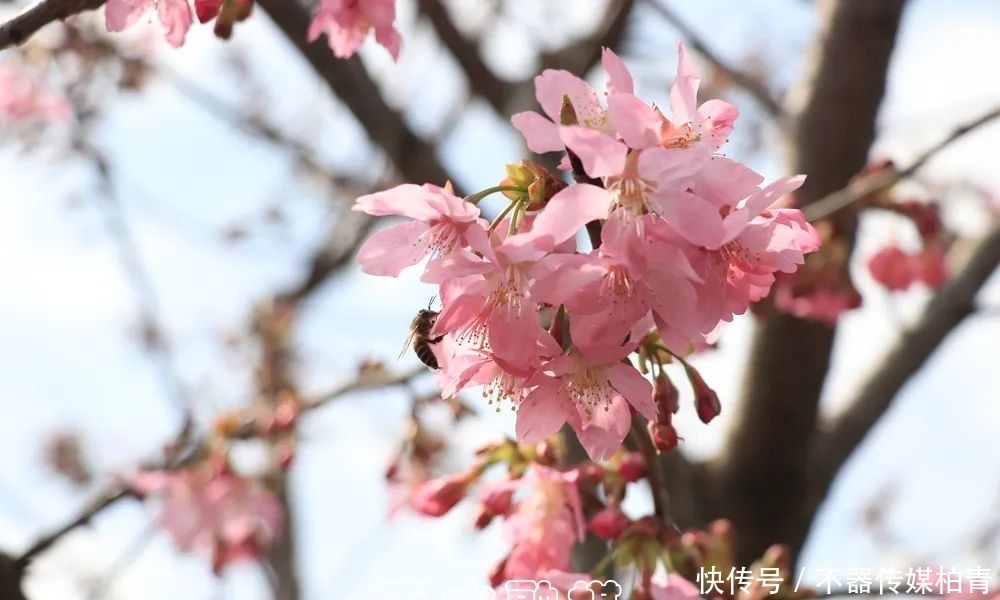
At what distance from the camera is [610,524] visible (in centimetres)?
134

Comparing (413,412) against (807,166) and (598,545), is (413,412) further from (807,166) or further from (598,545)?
(807,166)

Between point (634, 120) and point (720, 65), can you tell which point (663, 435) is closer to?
point (634, 120)

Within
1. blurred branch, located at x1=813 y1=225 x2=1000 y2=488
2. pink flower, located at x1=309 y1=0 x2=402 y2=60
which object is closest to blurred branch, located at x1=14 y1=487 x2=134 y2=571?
pink flower, located at x1=309 y1=0 x2=402 y2=60

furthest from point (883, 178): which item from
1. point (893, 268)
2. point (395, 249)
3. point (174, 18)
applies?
point (174, 18)

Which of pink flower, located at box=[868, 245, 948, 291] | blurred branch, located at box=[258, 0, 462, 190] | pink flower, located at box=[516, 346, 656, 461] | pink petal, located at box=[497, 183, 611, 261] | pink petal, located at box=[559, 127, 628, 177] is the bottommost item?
pink flower, located at box=[868, 245, 948, 291]

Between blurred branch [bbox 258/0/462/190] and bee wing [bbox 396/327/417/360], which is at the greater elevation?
blurred branch [bbox 258/0/462/190]

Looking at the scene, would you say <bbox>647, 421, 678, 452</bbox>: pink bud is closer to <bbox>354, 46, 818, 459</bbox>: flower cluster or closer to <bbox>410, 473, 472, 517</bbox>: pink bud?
<bbox>354, 46, 818, 459</bbox>: flower cluster

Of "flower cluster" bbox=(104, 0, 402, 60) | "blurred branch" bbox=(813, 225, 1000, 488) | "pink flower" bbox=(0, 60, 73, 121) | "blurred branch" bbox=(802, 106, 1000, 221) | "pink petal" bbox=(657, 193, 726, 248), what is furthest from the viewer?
"pink flower" bbox=(0, 60, 73, 121)

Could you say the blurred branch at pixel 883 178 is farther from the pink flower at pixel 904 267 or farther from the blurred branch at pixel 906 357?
the blurred branch at pixel 906 357

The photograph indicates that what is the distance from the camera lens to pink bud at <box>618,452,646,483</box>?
4.38ft

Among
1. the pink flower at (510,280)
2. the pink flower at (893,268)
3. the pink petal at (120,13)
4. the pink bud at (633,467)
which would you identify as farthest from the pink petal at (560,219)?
the pink flower at (893,268)

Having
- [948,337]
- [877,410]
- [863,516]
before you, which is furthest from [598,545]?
[863,516]

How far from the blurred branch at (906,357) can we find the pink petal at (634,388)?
2018 millimetres

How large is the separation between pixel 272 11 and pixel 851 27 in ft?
5.17
